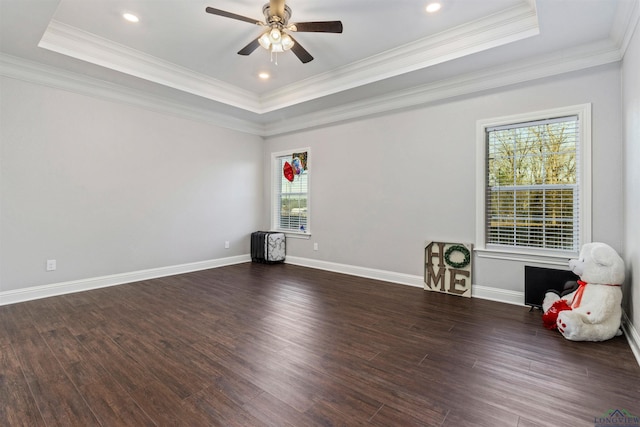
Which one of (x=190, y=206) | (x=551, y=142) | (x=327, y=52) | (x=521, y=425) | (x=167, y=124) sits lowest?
(x=521, y=425)

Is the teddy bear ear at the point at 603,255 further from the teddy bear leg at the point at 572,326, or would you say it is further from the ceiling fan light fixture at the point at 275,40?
the ceiling fan light fixture at the point at 275,40

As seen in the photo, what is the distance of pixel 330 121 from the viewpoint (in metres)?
5.34

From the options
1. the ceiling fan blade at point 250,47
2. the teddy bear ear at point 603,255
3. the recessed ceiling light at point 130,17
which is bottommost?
the teddy bear ear at point 603,255

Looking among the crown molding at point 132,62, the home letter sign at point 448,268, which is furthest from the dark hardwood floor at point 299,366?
the crown molding at point 132,62

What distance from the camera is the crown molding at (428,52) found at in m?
3.06

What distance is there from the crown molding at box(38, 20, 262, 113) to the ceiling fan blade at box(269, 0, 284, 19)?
87.5 inches

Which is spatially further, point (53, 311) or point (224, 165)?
point (224, 165)

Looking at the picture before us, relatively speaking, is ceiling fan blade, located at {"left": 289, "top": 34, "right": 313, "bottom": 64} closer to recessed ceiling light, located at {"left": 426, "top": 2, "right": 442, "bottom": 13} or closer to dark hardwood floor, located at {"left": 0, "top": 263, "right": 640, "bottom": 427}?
recessed ceiling light, located at {"left": 426, "top": 2, "right": 442, "bottom": 13}

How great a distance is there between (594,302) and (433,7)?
3.10 m

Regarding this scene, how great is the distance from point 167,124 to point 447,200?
4525mm

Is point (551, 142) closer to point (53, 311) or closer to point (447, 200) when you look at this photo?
point (447, 200)

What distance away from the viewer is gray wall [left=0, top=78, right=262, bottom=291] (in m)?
3.61

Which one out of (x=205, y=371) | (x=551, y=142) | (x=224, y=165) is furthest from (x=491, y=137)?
(x=224, y=165)

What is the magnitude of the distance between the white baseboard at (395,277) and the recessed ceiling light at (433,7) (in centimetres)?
322
